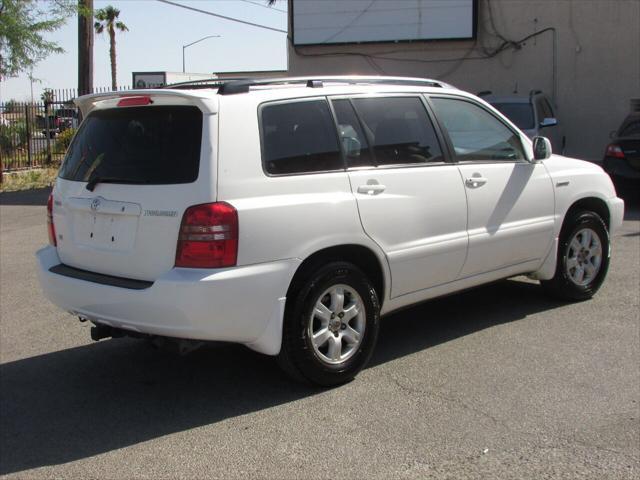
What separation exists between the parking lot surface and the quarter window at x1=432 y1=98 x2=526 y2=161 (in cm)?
134

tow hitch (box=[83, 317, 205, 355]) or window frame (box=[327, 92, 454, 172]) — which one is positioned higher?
window frame (box=[327, 92, 454, 172])

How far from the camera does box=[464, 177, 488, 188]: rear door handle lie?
18.3 ft

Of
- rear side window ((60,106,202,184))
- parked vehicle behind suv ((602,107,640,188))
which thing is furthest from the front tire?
parked vehicle behind suv ((602,107,640,188))

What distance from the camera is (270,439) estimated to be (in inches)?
165

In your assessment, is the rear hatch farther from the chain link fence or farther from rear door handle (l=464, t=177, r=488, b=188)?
the chain link fence

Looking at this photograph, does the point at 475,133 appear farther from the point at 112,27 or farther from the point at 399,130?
the point at 112,27

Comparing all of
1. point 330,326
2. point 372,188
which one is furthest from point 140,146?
point 330,326

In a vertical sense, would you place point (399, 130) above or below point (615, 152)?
above

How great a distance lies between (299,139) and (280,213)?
22.0 inches

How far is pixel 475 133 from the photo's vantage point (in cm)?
593

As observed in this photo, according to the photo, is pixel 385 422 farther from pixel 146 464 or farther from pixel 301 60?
pixel 301 60

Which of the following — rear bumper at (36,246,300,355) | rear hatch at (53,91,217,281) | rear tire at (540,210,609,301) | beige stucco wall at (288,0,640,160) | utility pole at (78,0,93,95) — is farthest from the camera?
utility pole at (78,0,93,95)

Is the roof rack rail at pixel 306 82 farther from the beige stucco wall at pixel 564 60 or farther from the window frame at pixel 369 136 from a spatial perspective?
the beige stucco wall at pixel 564 60

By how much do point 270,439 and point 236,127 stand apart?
1.73 m
